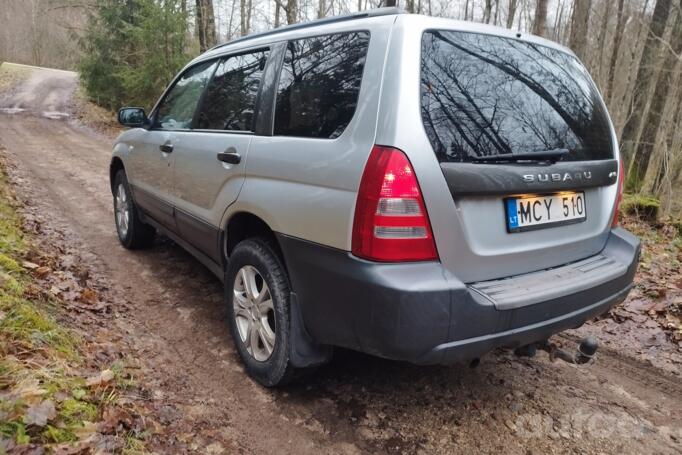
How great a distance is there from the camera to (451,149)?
1.90 meters

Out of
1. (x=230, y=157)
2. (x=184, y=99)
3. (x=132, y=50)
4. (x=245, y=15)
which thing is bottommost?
(x=230, y=157)

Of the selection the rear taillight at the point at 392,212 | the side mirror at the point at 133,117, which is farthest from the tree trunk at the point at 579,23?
the rear taillight at the point at 392,212

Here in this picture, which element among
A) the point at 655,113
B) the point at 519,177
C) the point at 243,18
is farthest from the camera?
the point at 243,18

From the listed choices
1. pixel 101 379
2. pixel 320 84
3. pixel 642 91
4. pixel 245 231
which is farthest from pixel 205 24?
pixel 101 379

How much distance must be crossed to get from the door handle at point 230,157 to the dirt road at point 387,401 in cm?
122

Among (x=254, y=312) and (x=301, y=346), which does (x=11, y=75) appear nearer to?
(x=254, y=312)

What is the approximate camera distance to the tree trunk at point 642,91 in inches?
326

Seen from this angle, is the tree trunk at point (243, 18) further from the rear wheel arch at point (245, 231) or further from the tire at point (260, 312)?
the tire at point (260, 312)

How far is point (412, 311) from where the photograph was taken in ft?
5.85

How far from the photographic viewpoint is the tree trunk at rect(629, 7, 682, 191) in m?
8.27

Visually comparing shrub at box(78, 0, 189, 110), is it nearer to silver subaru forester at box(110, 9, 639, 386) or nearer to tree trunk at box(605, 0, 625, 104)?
silver subaru forester at box(110, 9, 639, 386)

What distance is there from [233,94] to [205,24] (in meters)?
13.7

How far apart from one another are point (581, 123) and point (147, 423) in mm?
2592

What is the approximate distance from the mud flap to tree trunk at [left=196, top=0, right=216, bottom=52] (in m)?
14.4
